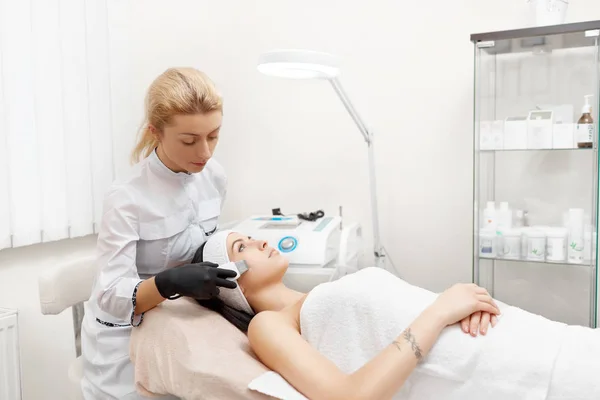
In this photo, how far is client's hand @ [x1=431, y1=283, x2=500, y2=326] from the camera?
1226 mm

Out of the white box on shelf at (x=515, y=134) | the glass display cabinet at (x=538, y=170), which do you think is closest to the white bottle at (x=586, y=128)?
the glass display cabinet at (x=538, y=170)

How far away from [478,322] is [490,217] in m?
0.83

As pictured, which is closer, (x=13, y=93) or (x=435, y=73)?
(x=13, y=93)

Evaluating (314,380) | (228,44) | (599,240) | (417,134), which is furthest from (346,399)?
(228,44)

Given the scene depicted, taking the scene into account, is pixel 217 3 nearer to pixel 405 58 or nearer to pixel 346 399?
pixel 405 58

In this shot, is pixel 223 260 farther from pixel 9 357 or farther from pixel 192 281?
pixel 9 357

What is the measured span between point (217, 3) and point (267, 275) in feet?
5.31

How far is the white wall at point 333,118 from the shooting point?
2.16 m

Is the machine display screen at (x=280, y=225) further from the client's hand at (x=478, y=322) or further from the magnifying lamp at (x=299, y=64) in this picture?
the client's hand at (x=478, y=322)

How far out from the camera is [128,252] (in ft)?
4.80

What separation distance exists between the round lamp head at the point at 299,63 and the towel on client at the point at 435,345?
0.65 m

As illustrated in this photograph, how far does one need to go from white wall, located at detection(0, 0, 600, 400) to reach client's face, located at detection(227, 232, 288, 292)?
907mm

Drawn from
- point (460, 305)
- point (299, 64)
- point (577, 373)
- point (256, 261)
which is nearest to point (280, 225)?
point (256, 261)

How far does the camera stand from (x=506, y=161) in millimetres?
2053
